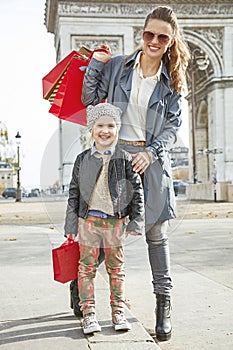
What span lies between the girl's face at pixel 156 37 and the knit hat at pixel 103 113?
38cm

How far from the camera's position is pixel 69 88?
12.3 feet

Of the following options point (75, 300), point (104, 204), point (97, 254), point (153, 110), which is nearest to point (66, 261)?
point (97, 254)

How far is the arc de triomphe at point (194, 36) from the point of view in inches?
1178

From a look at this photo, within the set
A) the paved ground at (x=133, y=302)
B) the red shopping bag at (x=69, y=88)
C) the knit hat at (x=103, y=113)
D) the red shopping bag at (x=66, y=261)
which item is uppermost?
the red shopping bag at (x=69, y=88)

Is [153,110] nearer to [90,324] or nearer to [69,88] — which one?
[69,88]

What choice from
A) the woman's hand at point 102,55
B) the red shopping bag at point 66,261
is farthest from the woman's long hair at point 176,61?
the red shopping bag at point 66,261

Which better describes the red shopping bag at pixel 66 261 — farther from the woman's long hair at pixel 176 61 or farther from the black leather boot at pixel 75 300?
the woman's long hair at pixel 176 61

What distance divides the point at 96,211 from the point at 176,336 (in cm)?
79

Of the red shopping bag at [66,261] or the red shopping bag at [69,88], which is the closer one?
the red shopping bag at [66,261]

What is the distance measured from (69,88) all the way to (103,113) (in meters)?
0.44

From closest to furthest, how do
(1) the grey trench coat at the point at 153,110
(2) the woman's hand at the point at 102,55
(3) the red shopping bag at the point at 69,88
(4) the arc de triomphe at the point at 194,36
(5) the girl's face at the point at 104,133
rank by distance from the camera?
(5) the girl's face at the point at 104,133, (1) the grey trench coat at the point at 153,110, (2) the woman's hand at the point at 102,55, (3) the red shopping bag at the point at 69,88, (4) the arc de triomphe at the point at 194,36

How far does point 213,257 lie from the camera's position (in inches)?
255

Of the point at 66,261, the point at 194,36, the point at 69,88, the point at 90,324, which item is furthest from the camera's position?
the point at 194,36

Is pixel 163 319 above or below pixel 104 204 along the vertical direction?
below
